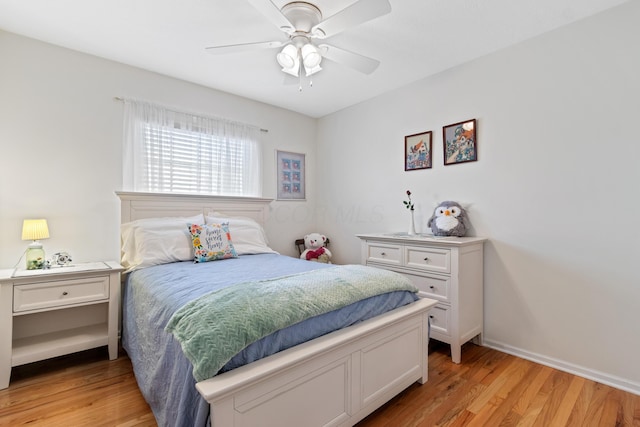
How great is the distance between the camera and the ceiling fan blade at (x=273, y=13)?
153 centimetres

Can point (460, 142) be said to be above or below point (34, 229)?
above

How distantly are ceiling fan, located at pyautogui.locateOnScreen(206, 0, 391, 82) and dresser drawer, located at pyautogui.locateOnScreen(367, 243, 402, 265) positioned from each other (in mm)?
1474

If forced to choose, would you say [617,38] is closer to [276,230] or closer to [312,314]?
[312,314]

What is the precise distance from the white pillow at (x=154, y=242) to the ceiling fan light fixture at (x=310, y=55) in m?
1.71

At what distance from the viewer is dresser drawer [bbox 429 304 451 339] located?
7.55ft

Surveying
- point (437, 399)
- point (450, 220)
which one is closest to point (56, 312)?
point (437, 399)

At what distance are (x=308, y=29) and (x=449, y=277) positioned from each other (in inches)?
78.8

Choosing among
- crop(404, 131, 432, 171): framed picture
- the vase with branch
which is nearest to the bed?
the vase with branch

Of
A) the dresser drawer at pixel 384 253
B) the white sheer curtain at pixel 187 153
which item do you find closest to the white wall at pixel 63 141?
the white sheer curtain at pixel 187 153

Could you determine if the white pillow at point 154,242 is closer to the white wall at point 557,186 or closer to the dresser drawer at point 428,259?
the dresser drawer at point 428,259

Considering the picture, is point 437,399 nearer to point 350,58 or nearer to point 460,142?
point 460,142

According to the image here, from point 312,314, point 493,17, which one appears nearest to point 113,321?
point 312,314

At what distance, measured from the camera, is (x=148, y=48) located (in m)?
2.42

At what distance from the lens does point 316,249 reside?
12.3 feet
